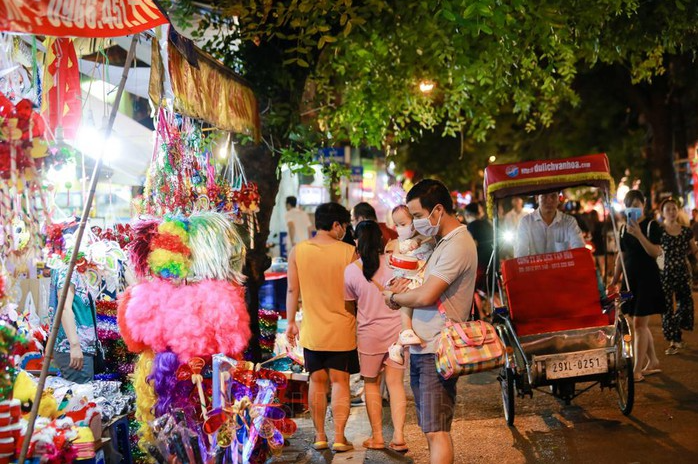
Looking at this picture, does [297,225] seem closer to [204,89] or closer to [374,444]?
[374,444]

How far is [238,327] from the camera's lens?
5.79 m

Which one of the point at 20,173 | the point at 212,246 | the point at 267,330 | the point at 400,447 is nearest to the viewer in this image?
the point at 20,173

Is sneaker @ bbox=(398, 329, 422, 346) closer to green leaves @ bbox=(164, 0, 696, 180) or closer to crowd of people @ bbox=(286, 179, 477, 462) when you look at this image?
crowd of people @ bbox=(286, 179, 477, 462)

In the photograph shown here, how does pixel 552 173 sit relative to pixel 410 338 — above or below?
above

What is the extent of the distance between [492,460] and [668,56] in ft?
71.9

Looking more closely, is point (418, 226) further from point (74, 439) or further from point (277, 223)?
point (277, 223)

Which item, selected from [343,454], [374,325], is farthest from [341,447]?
[374,325]

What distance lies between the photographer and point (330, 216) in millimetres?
7008

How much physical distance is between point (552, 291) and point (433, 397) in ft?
10.2

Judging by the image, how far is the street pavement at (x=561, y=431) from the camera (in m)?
6.59

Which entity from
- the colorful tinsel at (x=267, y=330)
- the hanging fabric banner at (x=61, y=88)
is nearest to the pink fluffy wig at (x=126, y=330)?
the hanging fabric banner at (x=61, y=88)

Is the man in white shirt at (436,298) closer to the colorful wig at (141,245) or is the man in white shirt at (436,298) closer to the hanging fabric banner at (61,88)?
the colorful wig at (141,245)

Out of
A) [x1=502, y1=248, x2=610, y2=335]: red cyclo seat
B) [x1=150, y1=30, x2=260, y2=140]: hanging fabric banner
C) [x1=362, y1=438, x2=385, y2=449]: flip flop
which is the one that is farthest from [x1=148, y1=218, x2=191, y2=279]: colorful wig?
[x1=502, y1=248, x2=610, y2=335]: red cyclo seat

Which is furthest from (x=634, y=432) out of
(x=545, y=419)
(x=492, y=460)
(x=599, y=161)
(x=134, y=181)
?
(x=134, y=181)
